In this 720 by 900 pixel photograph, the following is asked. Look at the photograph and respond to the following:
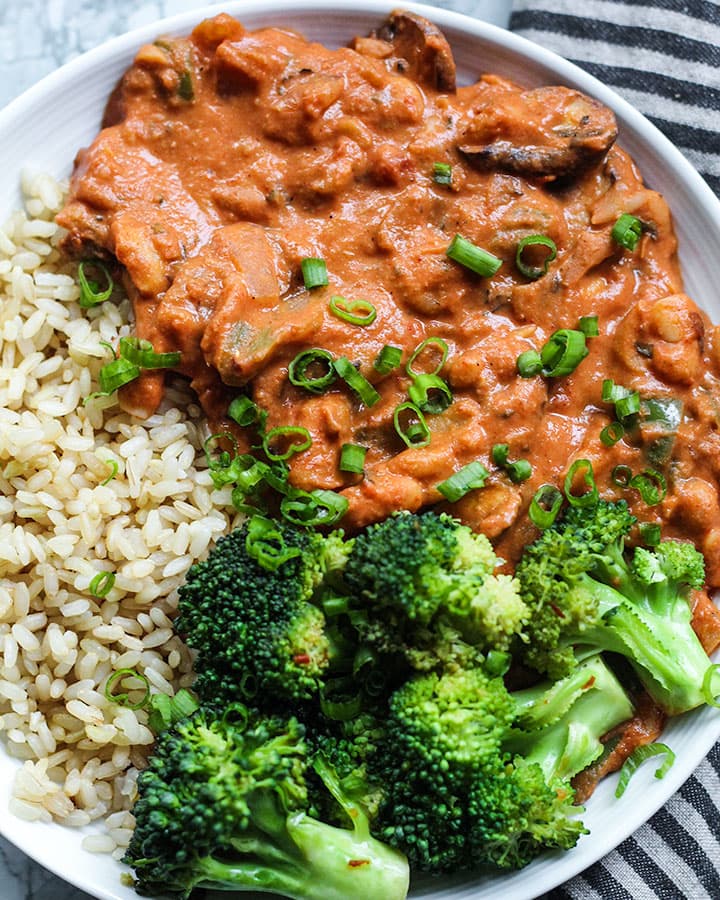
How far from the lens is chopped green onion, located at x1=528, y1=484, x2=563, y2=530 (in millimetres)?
3738

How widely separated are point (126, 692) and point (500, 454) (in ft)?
5.61

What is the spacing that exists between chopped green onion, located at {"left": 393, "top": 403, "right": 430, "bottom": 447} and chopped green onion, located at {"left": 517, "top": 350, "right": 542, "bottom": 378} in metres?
0.41

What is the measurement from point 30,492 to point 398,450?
1432 mm

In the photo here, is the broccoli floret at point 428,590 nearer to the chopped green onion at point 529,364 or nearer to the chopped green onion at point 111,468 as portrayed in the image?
the chopped green onion at point 529,364

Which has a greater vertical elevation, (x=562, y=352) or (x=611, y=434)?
(x=562, y=352)

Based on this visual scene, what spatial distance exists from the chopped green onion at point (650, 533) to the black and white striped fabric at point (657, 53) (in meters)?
1.66

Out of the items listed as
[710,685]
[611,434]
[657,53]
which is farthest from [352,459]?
[657,53]

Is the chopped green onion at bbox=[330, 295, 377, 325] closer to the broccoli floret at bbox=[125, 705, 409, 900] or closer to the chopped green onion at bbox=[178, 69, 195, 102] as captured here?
the chopped green onion at bbox=[178, 69, 195, 102]

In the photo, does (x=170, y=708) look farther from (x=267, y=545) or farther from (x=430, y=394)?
(x=430, y=394)

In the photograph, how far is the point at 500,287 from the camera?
390 centimetres

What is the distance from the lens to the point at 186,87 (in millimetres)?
3977

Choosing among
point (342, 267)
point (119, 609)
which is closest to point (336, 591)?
point (119, 609)

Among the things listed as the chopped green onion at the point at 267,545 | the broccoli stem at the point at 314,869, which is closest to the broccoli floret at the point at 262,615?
the chopped green onion at the point at 267,545

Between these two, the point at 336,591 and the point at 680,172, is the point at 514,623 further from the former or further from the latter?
the point at 680,172
